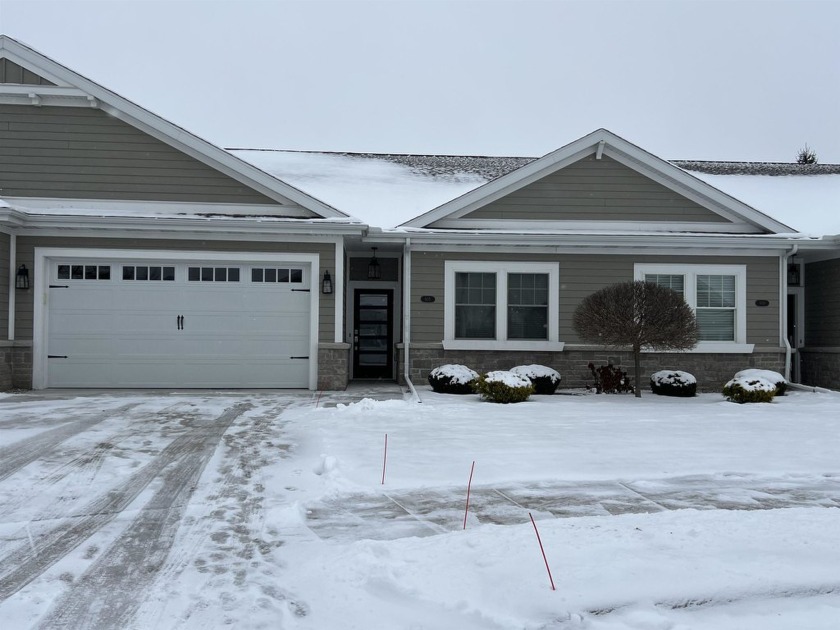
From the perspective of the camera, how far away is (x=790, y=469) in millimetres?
6895

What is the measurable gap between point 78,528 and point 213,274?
8.33 meters

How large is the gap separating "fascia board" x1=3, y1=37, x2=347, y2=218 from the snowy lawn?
198 inches

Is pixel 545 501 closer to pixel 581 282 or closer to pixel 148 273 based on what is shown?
pixel 581 282

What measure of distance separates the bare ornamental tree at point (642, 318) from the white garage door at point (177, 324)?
5.35m

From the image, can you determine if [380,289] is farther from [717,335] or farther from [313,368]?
[717,335]

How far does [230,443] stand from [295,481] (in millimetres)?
1920

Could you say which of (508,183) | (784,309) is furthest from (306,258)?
(784,309)

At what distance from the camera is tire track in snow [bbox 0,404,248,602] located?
3.97 metres

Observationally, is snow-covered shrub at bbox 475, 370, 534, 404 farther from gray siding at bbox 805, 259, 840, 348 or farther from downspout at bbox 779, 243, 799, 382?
gray siding at bbox 805, 259, 840, 348

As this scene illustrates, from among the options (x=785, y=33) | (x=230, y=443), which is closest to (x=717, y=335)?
(x=230, y=443)

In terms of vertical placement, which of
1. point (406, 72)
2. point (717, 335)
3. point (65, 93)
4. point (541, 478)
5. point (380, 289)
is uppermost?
point (406, 72)

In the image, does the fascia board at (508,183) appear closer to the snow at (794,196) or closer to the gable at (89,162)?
the snow at (794,196)

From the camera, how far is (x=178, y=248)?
1251 cm

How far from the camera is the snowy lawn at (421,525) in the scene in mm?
3592
